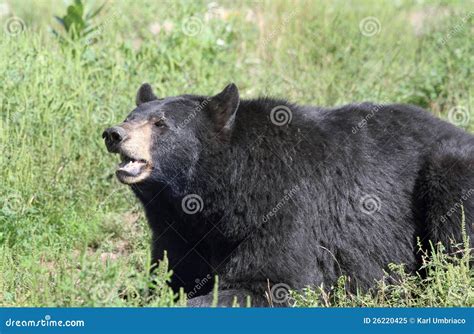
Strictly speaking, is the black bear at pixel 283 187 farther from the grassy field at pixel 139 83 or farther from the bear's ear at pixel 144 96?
the grassy field at pixel 139 83

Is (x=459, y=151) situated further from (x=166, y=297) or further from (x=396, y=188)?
(x=166, y=297)

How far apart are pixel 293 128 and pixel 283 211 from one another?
0.65 m

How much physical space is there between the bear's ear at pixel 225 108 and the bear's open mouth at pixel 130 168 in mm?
615

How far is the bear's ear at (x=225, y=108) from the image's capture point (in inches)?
A: 248

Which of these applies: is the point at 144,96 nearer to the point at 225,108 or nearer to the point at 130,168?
the point at 225,108

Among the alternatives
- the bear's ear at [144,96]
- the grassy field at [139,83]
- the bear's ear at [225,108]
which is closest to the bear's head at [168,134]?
the bear's ear at [225,108]

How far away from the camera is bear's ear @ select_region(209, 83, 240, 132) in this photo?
6.30 metres

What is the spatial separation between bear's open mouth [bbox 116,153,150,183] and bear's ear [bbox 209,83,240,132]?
615 millimetres

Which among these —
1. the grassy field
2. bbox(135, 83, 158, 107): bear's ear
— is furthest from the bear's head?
the grassy field

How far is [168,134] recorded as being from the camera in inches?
242

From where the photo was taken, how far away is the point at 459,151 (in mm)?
6668

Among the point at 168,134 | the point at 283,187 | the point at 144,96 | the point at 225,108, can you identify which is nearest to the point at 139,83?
the point at 144,96

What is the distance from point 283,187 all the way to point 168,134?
883 millimetres

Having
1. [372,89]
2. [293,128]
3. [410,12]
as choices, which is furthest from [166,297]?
[410,12]
